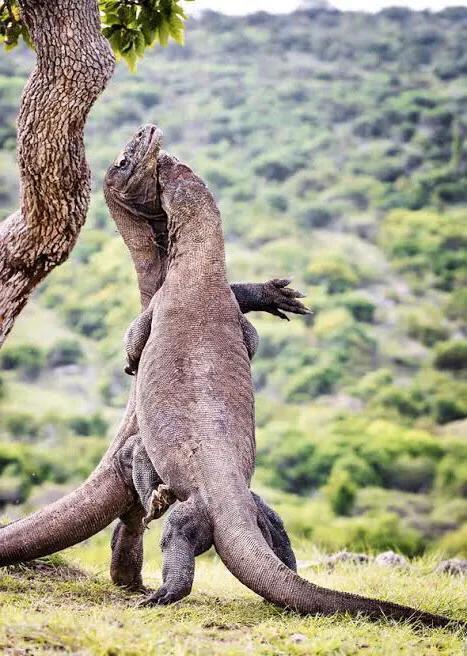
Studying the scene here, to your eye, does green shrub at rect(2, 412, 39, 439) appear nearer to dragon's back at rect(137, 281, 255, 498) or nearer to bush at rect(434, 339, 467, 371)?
bush at rect(434, 339, 467, 371)

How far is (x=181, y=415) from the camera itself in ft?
15.6

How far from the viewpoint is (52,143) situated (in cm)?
541

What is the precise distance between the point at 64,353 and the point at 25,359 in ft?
5.51

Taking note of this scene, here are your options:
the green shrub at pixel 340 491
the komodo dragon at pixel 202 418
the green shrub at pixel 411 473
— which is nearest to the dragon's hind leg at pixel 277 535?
the komodo dragon at pixel 202 418

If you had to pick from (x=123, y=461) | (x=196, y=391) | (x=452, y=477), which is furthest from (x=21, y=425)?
(x=196, y=391)

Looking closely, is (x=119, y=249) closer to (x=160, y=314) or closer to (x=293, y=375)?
(x=293, y=375)

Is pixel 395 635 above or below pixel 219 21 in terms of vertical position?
below

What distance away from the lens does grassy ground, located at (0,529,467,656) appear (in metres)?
3.60

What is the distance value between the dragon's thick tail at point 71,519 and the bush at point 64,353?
2109cm

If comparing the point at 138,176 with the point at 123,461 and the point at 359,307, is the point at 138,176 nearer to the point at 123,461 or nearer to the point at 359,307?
the point at 123,461

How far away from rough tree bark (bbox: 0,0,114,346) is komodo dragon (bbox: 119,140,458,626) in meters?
0.59

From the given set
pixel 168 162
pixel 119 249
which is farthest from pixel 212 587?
pixel 119 249

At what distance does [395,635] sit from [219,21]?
3982 centimetres

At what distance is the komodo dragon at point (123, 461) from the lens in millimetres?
5395
